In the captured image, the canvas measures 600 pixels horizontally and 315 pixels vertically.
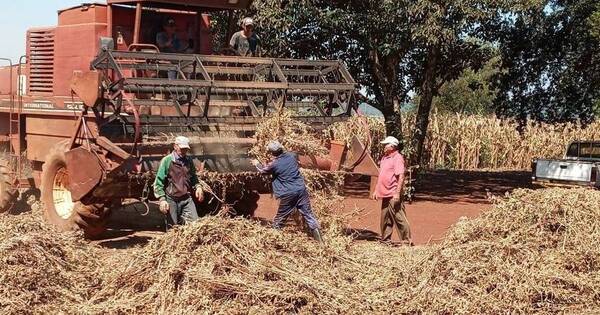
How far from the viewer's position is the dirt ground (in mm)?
11672

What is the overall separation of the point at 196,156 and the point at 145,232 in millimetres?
2425

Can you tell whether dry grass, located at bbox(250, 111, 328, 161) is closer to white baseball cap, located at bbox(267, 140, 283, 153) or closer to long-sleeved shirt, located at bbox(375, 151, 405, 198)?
white baseball cap, located at bbox(267, 140, 283, 153)

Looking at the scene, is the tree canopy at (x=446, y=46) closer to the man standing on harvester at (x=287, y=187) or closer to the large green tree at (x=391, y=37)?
the large green tree at (x=391, y=37)

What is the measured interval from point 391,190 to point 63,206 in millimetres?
4408

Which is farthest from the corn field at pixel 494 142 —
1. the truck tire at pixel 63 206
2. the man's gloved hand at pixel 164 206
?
the man's gloved hand at pixel 164 206

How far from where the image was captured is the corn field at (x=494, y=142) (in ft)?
101

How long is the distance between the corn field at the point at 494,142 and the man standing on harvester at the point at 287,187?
70.6 ft

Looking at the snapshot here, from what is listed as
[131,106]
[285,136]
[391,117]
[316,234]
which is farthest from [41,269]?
[391,117]

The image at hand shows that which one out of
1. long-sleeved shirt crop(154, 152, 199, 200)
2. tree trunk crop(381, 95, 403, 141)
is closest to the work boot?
long-sleeved shirt crop(154, 152, 199, 200)

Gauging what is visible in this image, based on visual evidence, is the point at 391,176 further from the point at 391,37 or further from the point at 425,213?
the point at 391,37

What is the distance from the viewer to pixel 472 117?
31.3m

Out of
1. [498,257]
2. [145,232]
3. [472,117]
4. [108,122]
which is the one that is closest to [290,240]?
[498,257]

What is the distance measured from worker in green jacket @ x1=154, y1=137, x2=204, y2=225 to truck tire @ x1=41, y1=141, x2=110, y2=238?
158cm

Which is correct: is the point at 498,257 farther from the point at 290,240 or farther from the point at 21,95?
the point at 21,95
